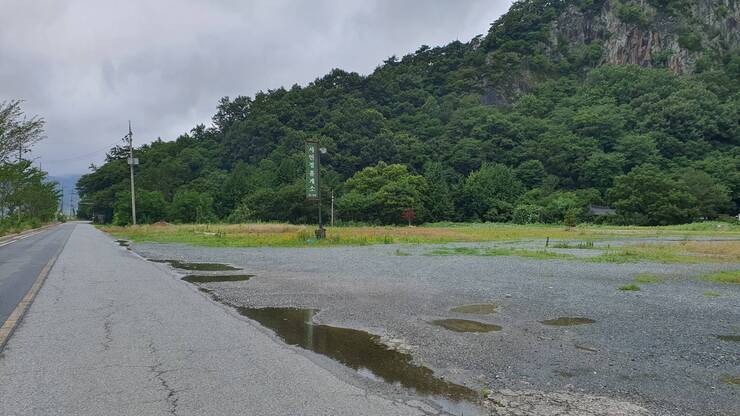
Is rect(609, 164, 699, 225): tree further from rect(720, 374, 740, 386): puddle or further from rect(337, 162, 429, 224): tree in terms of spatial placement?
rect(720, 374, 740, 386): puddle

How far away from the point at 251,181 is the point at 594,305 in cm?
7229

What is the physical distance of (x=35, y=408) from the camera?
3725 mm

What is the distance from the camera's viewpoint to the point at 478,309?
7.84 metres

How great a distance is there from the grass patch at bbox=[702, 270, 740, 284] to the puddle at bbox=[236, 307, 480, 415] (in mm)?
9673

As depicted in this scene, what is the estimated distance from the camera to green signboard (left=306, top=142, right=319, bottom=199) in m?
27.2

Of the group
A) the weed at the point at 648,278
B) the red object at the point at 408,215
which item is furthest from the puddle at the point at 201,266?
the red object at the point at 408,215

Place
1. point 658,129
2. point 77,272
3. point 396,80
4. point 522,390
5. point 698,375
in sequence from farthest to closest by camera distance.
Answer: point 396,80 < point 658,129 < point 77,272 < point 698,375 < point 522,390

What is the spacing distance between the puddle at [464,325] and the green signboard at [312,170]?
20707 mm

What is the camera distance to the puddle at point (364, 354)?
13.5ft

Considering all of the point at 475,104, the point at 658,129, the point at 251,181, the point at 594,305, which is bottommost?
the point at 594,305

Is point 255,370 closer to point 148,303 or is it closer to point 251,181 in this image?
point 148,303

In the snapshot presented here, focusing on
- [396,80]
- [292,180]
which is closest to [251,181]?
[292,180]

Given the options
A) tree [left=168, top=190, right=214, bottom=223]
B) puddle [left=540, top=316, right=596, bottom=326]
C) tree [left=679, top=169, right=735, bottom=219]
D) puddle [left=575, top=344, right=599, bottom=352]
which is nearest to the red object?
tree [left=168, top=190, right=214, bottom=223]

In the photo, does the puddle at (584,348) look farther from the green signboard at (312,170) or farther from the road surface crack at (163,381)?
the green signboard at (312,170)
